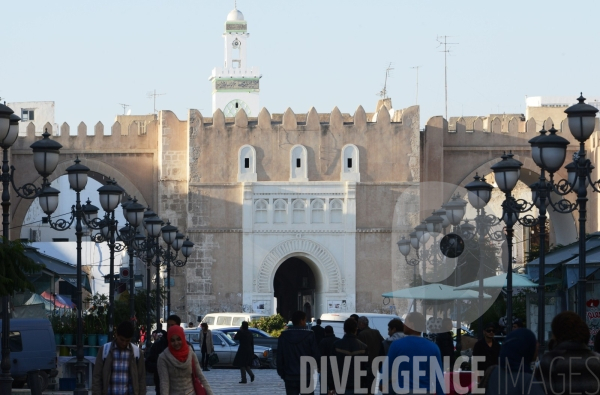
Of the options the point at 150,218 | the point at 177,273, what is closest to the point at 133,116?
the point at 177,273

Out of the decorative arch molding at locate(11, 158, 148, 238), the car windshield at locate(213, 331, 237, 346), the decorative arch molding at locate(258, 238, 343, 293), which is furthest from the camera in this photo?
the decorative arch molding at locate(11, 158, 148, 238)

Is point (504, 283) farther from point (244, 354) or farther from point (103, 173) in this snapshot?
point (103, 173)

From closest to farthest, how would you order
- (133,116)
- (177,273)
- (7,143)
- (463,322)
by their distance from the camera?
(7,143) → (463,322) → (177,273) → (133,116)

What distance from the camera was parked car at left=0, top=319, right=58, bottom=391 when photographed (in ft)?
52.8

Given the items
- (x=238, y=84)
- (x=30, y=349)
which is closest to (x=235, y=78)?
(x=238, y=84)

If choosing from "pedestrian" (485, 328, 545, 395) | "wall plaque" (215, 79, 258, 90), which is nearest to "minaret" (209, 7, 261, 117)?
"wall plaque" (215, 79, 258, 90)

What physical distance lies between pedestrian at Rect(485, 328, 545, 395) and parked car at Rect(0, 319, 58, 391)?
33.5ft

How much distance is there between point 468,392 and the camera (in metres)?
11.0

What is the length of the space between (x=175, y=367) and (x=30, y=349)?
7.93 metres

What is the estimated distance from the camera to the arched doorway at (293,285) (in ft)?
152

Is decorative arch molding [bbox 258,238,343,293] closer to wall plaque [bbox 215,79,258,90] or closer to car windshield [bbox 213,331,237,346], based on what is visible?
car windshield [bbox 213,331,237,346]

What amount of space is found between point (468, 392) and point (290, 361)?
5.22ft

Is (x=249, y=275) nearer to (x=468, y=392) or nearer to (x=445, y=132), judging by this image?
(x=445, y=132)

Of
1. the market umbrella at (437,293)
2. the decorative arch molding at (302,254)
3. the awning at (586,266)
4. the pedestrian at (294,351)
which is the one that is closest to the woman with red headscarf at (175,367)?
the pedestrian at (294,351)
